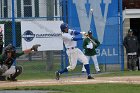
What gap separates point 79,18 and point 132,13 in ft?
11.0

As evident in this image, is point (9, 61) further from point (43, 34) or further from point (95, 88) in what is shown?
point (43, 34)

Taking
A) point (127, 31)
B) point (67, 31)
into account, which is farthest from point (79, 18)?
point (67, 31)

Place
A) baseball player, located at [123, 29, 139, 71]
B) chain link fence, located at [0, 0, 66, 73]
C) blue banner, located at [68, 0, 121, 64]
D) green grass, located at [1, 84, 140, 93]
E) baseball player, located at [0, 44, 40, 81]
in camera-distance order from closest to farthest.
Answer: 1. green grass, located at [1, 84, 140, 93]
2. baseball player, located at [0, 44, 40, 81]
3. chain link fence, located at [0, 0, 66, 73]
4. baseball player, located at [123, 29, 139, 71]
5. blue banner, located at [68, 0, 121, 64]

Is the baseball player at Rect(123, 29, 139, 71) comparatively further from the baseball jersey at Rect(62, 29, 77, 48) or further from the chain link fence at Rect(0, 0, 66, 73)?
the baseball jersey at Rect(62, 29, 77, 48)

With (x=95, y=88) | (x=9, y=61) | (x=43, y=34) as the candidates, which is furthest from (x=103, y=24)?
(x=95, y=88)

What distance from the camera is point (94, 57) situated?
21250mm

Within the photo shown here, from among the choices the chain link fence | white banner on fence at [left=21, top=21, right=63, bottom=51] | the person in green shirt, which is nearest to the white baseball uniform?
the person in green shirt

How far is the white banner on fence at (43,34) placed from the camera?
21.3m

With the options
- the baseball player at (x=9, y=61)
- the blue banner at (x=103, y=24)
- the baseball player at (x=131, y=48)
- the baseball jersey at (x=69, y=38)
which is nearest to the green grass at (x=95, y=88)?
the baseball player at (x=9, y=61)

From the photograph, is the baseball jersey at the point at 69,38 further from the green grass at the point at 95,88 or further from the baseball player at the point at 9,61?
the green grass at the point at 95,88

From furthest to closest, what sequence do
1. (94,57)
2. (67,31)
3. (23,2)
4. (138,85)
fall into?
(23,2)
(94,57)
(67,31)
(138,85)

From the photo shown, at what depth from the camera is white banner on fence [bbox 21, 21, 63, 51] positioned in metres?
21.3

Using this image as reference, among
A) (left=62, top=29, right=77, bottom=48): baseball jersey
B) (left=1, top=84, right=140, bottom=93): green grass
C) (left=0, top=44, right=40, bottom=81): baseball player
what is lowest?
(left=1, top=84, right=140, bottom=93): green grass

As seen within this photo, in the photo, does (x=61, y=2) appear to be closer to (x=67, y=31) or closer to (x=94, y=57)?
(x=94, y=57)
